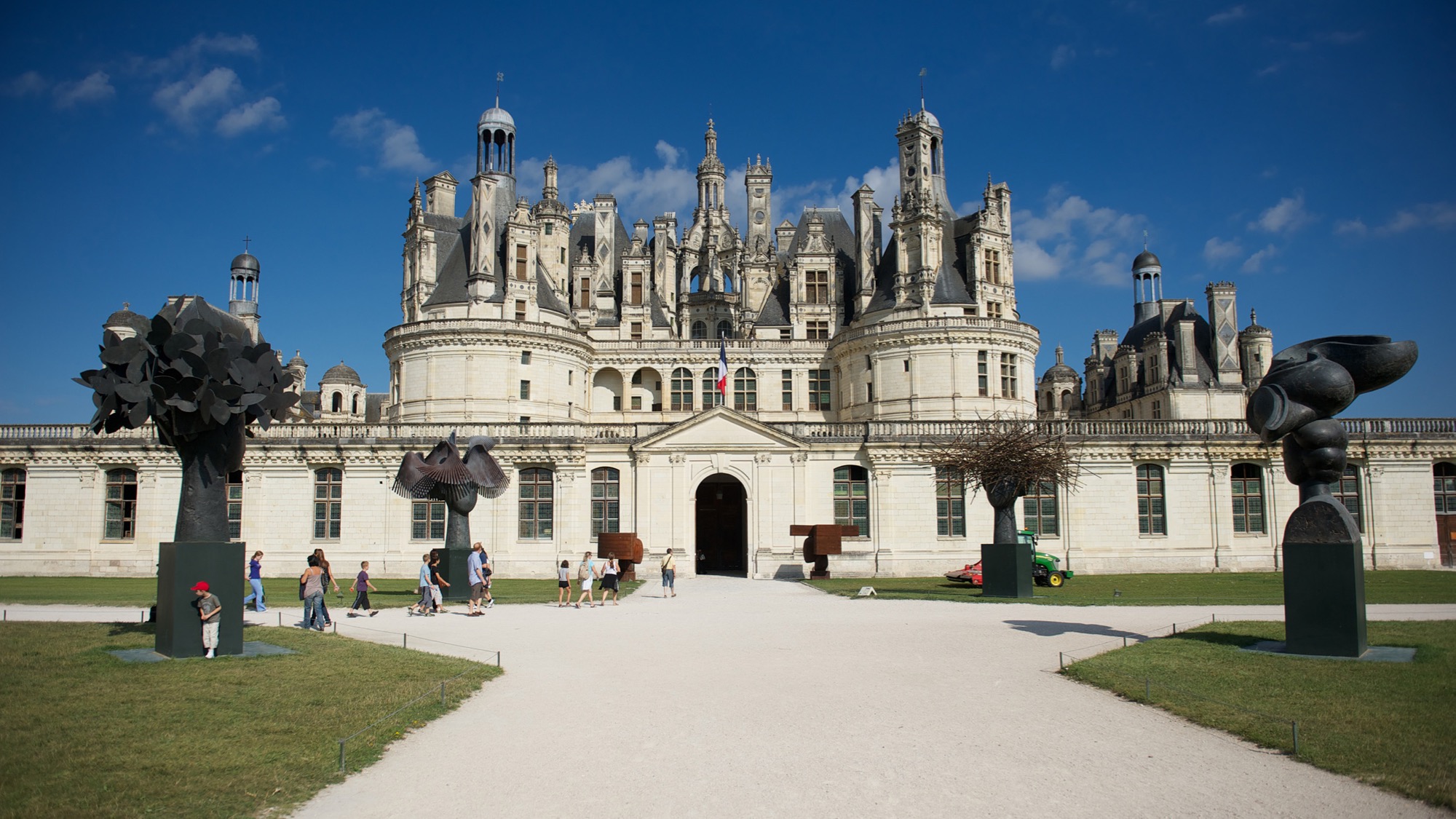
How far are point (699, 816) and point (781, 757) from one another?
78.6 inches

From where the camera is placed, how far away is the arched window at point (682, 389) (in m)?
55.9

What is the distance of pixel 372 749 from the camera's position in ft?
31.7

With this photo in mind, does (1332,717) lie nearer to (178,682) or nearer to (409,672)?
(409,672)

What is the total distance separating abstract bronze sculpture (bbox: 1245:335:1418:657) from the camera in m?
14.8

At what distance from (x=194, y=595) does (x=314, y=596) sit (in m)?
4.76

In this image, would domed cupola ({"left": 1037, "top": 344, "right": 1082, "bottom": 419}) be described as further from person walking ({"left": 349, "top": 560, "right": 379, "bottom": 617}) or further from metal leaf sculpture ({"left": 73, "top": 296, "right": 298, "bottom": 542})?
metal leaf sculpture ({"left": 73, "top": 296, "right": 298, "bottom": 542})

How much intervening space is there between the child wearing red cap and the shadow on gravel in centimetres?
1497

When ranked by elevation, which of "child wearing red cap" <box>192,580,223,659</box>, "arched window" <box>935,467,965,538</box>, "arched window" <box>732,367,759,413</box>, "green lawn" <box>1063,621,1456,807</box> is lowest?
"green lawn" <box>1063,621,1456,807</box>

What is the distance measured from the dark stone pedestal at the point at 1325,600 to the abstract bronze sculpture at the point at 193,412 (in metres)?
17.3

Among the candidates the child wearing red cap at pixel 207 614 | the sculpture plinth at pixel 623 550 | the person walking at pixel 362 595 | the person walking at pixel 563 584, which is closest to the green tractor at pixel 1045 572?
the sculpture plinth at pixel 623 550

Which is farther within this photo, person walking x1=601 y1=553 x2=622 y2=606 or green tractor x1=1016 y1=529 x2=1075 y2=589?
green tractor x1=1016 y1=529 x2=1075 y2=589

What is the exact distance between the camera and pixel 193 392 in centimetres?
1565

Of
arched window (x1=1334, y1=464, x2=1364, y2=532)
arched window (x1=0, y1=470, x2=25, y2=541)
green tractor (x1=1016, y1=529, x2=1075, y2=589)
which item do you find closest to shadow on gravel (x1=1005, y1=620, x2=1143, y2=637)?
green tractor (x1=1016, y1=529, x2=1075, y2=589)

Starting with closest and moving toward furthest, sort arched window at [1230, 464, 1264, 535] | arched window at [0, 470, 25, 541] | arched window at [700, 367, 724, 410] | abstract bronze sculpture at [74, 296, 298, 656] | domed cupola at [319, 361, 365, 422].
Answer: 1. abstract bronze sculpture at [74, 296, 298, 656]
2. arched window at [1230, 464, 1264, 535]
3. arched window at [0, 470, 25, 541]
4. arched window at [700, 367, 724, 410]
5. domed cupola at [319, 361, 365, 422]
